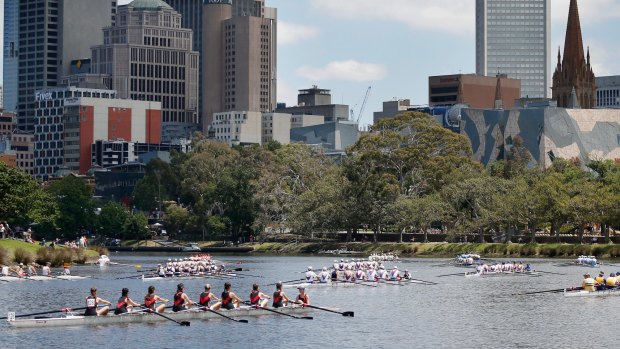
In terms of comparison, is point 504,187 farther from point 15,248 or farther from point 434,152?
point 15,248

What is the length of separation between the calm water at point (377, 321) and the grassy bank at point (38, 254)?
42.2 feet

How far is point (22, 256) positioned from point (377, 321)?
52580mm

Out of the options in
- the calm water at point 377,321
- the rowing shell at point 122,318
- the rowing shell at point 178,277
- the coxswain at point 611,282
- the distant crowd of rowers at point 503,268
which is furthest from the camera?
the distant crowd of rowers at point 503,268

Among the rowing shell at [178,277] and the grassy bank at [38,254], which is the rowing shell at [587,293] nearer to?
the rowing shell at [178,277]

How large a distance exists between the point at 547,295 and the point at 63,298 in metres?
35.5

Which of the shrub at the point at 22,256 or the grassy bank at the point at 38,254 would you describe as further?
the shrub at the point at 22,256

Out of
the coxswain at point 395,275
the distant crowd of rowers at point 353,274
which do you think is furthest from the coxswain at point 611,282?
the coxswain at point 395,275

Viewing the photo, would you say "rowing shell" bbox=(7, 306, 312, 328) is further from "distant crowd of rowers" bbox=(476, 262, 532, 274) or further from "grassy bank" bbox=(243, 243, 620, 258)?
"grassy bank" bbox=(243, 243, 620, 258)

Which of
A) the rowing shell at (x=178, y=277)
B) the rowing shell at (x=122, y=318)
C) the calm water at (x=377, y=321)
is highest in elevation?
the rowing shell at (x=178, y=277)

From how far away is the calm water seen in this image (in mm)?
68875

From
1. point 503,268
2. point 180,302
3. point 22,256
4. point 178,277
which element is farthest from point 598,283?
point 22,256

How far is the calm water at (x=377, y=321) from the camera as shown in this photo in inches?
2712

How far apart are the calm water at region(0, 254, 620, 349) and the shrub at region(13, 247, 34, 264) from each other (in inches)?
517

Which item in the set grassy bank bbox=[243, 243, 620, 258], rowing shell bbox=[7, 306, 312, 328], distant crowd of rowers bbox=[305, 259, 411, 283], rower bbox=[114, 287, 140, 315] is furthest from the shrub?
grassy bank bbox=[243, 243, 620, 258]
